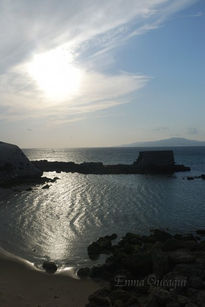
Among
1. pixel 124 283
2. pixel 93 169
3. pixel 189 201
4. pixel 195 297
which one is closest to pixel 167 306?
pixel 195 297

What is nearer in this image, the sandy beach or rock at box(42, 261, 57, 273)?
the sandy beach

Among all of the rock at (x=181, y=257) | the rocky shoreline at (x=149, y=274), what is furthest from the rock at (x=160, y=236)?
the rock at (x=181, y=257)

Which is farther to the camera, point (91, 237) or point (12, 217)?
point (12, 217)

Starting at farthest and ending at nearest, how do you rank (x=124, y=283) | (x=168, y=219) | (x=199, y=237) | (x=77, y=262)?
1. (x=168, y=219)
2. (x=199, y=237)
3. (x=77, y=262)
4. (x=124, y=283)

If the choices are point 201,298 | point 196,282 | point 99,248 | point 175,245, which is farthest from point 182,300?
point 99,248

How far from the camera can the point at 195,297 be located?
1106 centimetres

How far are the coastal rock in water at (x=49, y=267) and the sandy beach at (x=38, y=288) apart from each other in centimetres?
44

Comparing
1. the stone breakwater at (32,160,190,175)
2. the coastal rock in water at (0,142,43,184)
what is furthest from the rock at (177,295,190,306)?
the stone breakwater at (32,160,190,175)

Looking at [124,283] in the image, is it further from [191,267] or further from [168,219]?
[168,219]

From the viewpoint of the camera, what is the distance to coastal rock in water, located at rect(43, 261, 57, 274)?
Result: 50.1 feet

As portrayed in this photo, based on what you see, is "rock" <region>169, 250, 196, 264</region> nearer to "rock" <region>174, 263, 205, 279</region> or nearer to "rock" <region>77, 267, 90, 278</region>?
"rock" <region>174, 263, 205, 279</region>

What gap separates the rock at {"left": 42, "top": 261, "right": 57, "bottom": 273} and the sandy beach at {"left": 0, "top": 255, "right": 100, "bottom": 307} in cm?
44

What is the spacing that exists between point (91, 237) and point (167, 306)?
10.9 m

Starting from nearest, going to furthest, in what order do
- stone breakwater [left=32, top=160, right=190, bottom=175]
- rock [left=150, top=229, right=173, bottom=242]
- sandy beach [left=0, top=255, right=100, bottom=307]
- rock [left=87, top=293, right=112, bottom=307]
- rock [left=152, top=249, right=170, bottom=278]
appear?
rock [left=87, top=293, right=112, bottom=307] → sandy beach [left=0, top=255, right=100, bottom=307] → rock [left=152, top=249, right=170, bottom=278] → rock [left=150, top=229, right=173, bottom=242] → stone breakwater [left=32, top=160, right=190, bottom=175]
